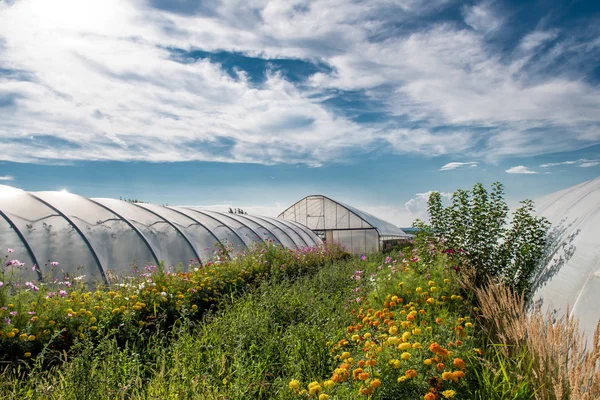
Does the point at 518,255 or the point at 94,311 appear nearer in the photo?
the point at 94,311

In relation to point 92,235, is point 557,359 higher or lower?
lower

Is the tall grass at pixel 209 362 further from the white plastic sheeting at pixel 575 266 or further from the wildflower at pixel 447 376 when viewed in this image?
the white plastic sheeting at pixel 575 266

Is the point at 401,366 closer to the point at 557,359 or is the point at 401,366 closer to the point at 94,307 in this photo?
the point at 557,359

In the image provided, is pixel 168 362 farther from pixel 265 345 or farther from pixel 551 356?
pixel 551 356

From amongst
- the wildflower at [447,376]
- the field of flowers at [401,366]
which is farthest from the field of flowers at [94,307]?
the wildflower at [447,376]

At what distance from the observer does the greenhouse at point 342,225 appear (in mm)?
22219

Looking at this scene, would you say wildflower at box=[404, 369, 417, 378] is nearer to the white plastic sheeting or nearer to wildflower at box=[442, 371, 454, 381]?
wildflower at box=[442, 371, 454, 381]

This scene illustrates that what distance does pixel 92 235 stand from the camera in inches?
338

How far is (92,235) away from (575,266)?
8.10 meters

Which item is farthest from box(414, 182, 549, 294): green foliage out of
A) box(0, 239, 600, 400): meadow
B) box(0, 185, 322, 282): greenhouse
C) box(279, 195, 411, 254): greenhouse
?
box(279, 195, 411, 254): greenhouse

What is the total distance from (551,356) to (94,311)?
192 inches

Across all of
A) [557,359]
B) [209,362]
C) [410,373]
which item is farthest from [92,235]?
[557,359]

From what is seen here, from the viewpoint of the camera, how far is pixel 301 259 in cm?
1228

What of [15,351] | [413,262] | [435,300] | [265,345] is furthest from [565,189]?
[15,351]
